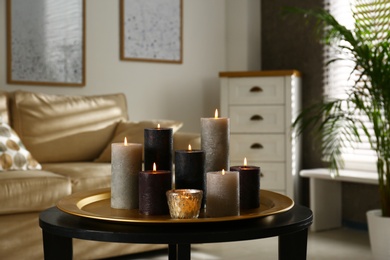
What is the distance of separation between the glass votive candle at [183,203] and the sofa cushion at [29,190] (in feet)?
4.81

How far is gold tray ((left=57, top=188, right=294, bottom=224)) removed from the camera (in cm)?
145

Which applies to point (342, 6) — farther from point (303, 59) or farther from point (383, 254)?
point (383, 254)

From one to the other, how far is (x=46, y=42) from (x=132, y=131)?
873 mm

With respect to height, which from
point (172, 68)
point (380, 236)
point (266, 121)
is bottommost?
point (380, 236)

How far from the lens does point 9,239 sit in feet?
9.24

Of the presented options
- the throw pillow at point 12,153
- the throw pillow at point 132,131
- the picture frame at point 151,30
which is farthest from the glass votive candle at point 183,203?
the picture frame at point 151,30

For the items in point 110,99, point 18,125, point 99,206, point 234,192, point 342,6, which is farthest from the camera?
point 342,6

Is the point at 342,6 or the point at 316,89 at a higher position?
the point at 342,6

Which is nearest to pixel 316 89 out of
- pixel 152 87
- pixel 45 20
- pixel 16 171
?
pixel 152 87

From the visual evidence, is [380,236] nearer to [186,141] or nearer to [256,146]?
[186,141]

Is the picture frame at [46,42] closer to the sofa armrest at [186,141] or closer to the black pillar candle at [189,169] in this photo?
the sofa armrest at [186,141]

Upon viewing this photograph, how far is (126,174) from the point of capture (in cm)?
163

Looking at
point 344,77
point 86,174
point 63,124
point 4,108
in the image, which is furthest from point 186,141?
point 344,77

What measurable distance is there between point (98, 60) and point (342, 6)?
1665mm
